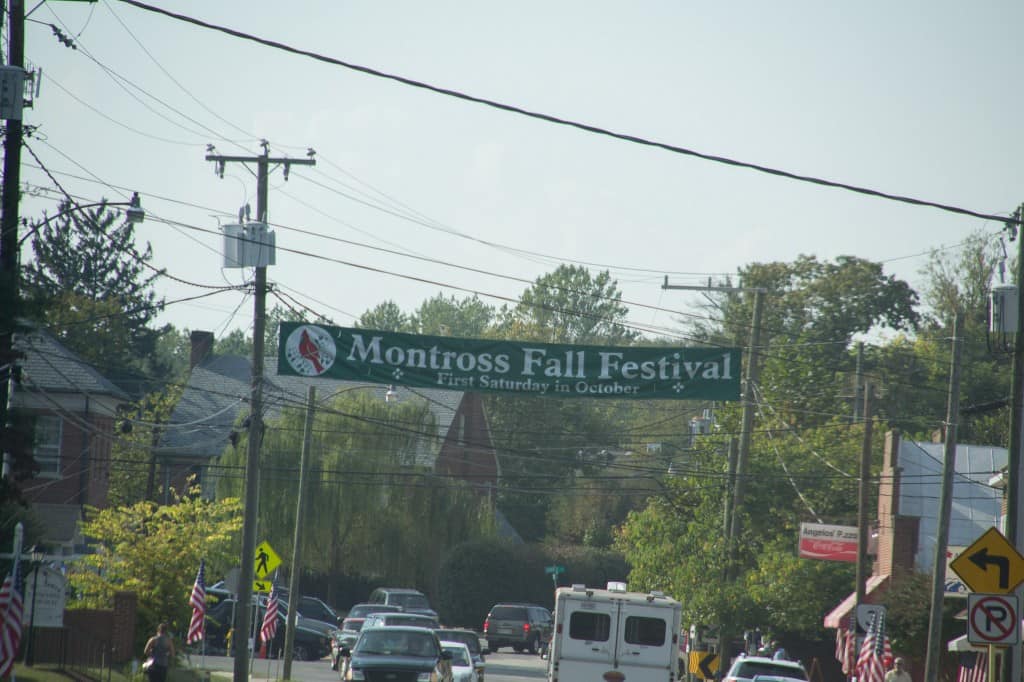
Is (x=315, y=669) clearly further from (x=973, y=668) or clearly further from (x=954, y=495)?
(x=954, y=495)

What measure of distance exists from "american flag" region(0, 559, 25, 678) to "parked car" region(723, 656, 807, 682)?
13.8 metres

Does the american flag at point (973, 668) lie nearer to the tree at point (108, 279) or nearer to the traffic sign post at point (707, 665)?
the traffic sign post at point (707, 665)

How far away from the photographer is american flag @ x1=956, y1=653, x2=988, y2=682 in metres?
30.1

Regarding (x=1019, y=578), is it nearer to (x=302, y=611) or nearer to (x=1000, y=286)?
(x=1000, y=286)

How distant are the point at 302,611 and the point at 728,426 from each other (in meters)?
16.3

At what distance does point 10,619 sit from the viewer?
62.6ft

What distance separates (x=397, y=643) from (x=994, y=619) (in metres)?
14.1

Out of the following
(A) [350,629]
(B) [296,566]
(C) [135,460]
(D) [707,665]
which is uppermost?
(C) [135,460]

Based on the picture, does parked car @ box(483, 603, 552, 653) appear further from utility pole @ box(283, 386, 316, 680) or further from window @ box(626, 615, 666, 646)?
window @ box(626, 615, 666, 646)

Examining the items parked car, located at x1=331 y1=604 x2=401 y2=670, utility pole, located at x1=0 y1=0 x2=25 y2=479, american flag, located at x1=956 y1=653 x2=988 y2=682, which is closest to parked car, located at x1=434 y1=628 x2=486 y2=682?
parked car, located at x1=331 y1=604 x2=401 y2=670

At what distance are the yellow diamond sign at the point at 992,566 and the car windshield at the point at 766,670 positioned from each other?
10058mm

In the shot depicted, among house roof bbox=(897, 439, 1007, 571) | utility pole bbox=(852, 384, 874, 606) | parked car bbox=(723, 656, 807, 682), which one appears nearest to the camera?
parked car bbox=(723, 656, 807, 682)

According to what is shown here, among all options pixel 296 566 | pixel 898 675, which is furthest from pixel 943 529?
pixel 296 566

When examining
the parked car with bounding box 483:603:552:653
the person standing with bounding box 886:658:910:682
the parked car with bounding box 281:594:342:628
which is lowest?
the parked car with bounding box 483:603:552:653
